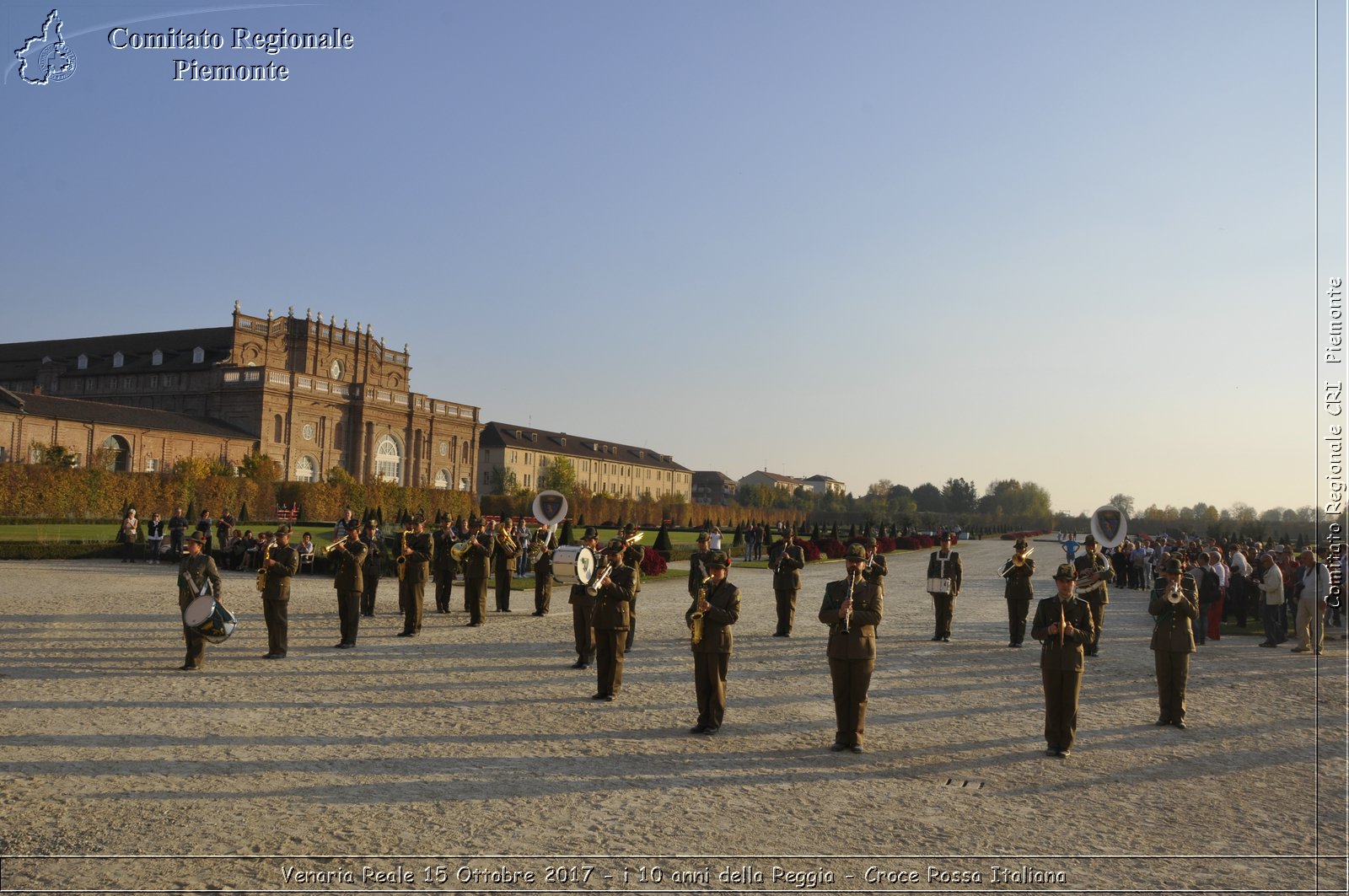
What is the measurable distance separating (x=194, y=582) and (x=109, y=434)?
62287mm

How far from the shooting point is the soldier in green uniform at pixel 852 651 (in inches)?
352

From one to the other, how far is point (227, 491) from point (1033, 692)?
49.7 metres

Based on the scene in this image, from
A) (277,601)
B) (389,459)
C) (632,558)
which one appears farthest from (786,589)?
(389,459)

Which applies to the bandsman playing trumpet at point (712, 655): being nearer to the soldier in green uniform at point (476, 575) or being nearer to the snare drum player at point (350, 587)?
the snare drum player at point (350, 587)

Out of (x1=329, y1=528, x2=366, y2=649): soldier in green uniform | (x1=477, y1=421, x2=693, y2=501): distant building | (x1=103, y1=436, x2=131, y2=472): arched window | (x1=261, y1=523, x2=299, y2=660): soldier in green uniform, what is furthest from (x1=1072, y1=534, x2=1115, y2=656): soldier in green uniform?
(x1=477, y1=421, x2=693, y2=501): distant building

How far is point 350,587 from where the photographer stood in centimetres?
1421

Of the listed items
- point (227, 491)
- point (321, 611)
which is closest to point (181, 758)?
point (321, 611)

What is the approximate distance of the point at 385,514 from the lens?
63281 millimetres

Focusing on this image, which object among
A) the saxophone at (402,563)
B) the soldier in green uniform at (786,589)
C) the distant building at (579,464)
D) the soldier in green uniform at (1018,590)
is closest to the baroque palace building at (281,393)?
the distant building at (579,464)

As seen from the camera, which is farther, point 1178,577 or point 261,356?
point 261,356

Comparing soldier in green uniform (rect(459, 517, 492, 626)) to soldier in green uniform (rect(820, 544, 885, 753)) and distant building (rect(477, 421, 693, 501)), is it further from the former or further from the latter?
distant building (rect(477, 421, 693, 501))

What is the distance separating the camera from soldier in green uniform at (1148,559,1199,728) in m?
10.5

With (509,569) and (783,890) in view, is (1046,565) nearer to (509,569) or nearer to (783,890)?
(509,569)

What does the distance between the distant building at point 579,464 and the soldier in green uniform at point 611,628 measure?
85663 millimetres
